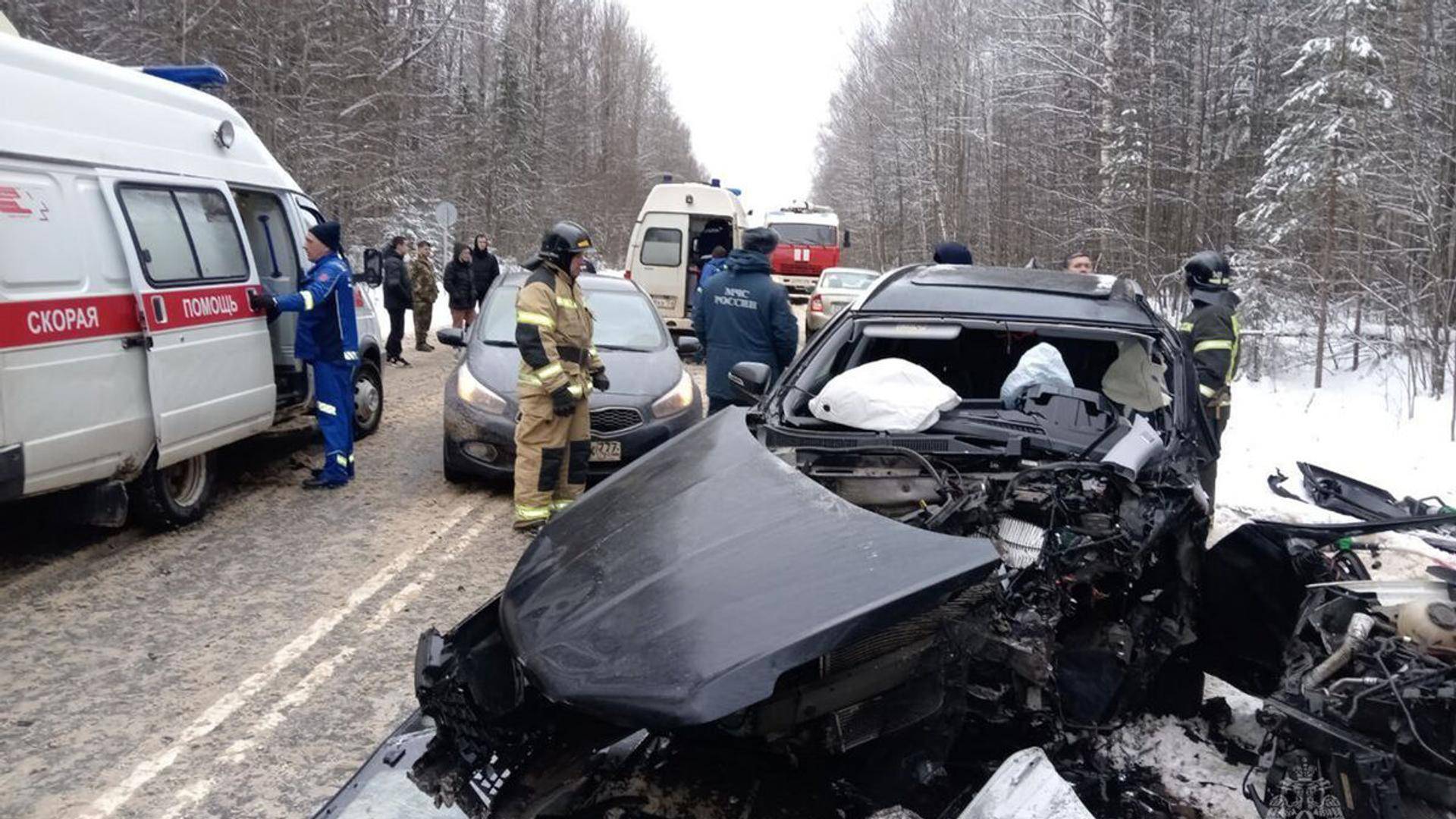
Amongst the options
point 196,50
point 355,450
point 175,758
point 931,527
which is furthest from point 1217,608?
point 196,50

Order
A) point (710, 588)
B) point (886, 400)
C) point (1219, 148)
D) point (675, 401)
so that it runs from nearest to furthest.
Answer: point (710, 588) < point (886, 400) < point (675, 401) < point (1219, 148)

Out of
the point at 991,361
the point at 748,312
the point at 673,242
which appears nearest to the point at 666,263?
the point at 673,242

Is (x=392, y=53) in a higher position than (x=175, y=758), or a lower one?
higher

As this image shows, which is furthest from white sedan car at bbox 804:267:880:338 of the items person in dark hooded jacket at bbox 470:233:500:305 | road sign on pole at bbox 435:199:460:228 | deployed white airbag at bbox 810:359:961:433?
deployed white airbag at bbox 810:359:961:433

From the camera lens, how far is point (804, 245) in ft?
89.0

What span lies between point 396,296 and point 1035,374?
11922 millimetres

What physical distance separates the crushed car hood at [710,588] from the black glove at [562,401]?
284cm

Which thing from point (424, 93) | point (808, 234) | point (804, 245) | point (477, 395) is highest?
point (424, 93)

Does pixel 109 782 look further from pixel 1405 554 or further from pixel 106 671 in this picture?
pixel 1405 554

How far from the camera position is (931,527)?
2699mm

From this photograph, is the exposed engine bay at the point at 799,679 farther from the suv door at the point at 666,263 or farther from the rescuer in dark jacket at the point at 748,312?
the suv door at the point at 666,263

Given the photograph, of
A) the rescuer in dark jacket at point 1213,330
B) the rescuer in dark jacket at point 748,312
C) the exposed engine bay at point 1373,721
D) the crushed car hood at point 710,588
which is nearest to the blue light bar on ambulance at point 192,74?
the rescuer in dark jacket at point 748,312

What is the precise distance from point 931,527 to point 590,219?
1895 inches

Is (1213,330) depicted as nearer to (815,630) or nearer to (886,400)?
(886,400)
